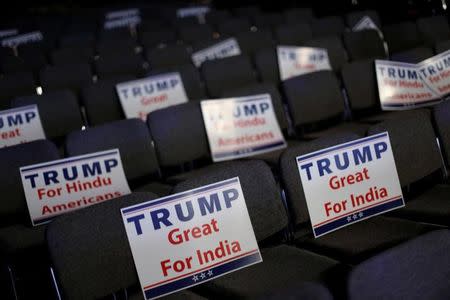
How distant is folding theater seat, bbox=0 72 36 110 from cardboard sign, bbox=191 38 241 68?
5.04 feet

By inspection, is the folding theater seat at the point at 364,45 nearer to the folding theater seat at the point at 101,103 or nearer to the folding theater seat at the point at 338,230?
the folding theater seat at the point at 101,103

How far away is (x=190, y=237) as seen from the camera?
1.81 metres

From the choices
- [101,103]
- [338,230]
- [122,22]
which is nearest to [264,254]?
[338,230]

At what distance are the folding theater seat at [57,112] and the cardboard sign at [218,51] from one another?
5.33 ft

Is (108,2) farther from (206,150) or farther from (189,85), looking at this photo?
(206,150)

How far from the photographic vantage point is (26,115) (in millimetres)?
3195

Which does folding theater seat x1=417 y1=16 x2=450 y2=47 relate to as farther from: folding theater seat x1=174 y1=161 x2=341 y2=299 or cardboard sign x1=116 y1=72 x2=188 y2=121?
folding theater seat x1=174 y1=161 x2=341 y2=299

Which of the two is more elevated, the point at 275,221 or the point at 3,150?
the point at 3,150

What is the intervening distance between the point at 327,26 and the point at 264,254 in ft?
14.3

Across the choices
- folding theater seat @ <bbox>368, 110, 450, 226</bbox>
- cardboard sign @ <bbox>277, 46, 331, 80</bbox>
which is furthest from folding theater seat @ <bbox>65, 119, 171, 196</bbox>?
Result: cardboard sign @ <bbox>277, 46, 331, 80</bbox>

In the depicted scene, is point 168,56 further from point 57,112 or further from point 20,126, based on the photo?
point 20,126

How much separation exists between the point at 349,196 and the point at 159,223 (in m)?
0.84

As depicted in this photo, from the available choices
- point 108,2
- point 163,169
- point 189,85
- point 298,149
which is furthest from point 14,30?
point 298,149

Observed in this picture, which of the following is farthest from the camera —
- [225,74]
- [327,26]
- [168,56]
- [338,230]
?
[327,26]
